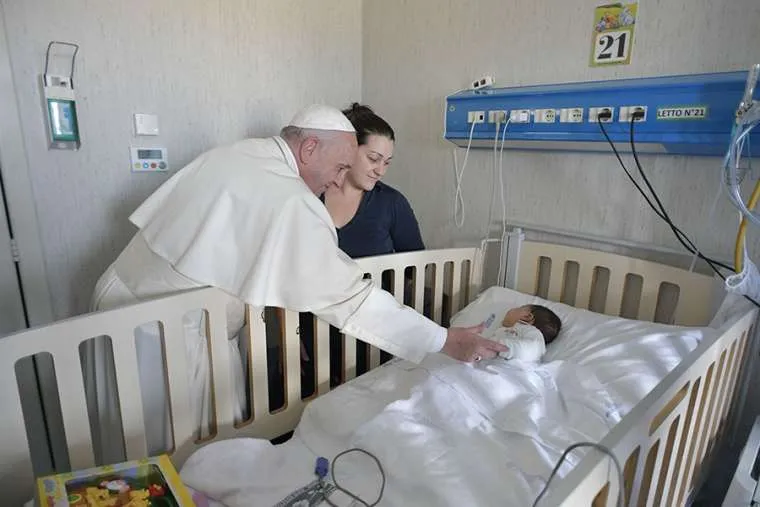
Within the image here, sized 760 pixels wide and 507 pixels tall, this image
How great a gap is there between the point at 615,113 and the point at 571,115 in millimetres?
143

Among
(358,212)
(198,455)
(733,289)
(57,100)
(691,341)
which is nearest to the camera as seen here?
(198,455)

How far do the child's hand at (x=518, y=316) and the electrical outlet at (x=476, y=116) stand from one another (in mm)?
777

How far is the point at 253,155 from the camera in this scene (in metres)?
1.25

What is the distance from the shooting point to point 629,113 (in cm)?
150

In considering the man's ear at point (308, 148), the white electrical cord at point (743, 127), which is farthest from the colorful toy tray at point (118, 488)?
the white electrical cord at point (743, 127)

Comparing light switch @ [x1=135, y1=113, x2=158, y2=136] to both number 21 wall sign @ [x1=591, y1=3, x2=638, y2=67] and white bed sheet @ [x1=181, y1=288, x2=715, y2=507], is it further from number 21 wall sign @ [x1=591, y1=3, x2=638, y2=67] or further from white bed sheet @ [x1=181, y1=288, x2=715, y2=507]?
number 21 wall sign @ [x1=591, y1=3, x2=638, y2=67]

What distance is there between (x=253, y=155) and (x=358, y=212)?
2.20 feet

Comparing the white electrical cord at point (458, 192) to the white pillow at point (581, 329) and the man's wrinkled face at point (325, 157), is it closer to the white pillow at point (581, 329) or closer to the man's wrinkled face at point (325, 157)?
the white pillow at point (581, 329)

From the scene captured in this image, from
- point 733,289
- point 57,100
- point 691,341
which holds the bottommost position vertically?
point 691,341

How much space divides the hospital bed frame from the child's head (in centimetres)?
27

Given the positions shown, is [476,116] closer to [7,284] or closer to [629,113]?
[629,113]

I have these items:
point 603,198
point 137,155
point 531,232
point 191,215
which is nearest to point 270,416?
point 191,215

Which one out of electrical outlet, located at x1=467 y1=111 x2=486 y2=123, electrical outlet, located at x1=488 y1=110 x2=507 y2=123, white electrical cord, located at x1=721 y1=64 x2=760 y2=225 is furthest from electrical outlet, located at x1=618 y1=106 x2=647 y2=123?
electrical outlet, located at x1=467 y1=111 x2=486 y2=123

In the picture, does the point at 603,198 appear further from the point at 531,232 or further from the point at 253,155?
the point at 253,155
